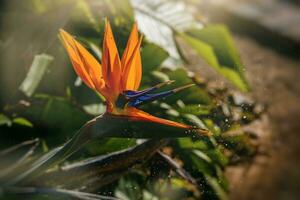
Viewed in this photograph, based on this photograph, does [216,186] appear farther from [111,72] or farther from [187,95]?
[111,72]

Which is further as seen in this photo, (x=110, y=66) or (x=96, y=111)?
(x=96, y=111)

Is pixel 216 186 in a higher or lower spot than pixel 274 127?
higher

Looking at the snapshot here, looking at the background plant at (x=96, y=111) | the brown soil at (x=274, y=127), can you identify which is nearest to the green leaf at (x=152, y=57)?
the background plant at (x=96, y=111)

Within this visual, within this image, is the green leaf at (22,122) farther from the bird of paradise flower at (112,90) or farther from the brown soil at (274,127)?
the brown soil at (274,127)

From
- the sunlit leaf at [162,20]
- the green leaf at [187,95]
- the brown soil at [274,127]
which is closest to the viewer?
the green leaf at [187,95]

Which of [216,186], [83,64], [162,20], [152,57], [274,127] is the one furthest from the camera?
[274,127]

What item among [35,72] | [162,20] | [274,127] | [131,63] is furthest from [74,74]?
[274,127]

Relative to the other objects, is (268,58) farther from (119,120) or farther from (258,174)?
(119,120)
